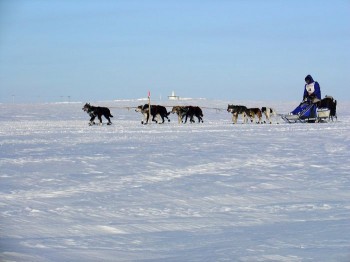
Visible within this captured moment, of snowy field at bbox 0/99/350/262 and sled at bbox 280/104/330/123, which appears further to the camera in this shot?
sled at bbox 280/104/330/123

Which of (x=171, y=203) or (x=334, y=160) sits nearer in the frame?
(x=171, y=203)

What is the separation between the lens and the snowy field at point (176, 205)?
11.7 ft

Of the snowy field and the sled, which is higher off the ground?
the sled

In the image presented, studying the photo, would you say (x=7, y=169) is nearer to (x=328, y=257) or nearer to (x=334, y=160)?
(x=334, y=160)

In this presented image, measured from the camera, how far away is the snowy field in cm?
356

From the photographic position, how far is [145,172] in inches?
272

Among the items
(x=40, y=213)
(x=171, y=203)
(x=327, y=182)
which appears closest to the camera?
(x=40, y=213)

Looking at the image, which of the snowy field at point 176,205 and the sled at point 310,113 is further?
the sled at point 310,113

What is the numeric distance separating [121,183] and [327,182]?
202 cm

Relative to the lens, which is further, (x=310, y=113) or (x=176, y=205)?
(x=310, y=113)

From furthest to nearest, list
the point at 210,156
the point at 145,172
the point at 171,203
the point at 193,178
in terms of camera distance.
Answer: the point at 210,156 → the point at 145,172 → the point at 193,178 → the point at 171,203

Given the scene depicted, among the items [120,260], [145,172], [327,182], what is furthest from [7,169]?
[120,260]

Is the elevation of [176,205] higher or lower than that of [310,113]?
lower

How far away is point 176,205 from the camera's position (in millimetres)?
5012
